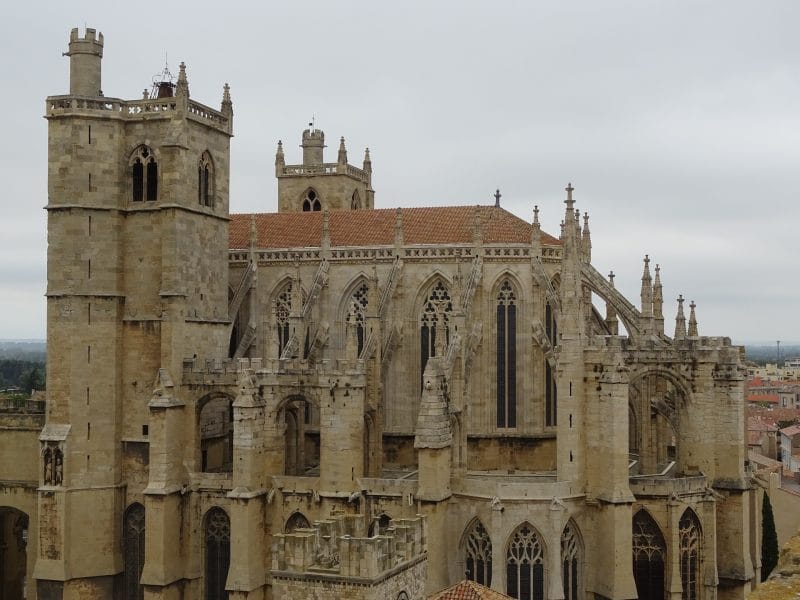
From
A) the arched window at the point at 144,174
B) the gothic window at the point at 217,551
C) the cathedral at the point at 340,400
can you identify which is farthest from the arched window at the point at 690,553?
the arched window at the point at 144,174

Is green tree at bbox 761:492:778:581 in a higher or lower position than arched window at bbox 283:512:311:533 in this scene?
lower

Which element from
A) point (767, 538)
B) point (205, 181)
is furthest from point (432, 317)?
point (767, 538)

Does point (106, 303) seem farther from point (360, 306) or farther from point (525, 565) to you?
point (525, 565)

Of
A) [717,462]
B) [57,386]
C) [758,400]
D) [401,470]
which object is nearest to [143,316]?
[57,386]

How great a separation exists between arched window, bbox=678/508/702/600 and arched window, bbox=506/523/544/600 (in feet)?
20.3

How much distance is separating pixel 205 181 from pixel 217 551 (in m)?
16.5

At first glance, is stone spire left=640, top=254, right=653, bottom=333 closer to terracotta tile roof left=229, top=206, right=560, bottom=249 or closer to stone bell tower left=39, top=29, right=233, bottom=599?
terracotta tile roof left=229, top=206, right=560, bottom=249

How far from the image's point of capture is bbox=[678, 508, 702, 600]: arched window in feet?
130

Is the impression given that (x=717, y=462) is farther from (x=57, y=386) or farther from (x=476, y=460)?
(x=57, y=386)

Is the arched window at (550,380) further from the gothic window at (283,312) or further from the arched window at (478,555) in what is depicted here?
the gothic window at (283,312)

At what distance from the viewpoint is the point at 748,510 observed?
4181 centimetres

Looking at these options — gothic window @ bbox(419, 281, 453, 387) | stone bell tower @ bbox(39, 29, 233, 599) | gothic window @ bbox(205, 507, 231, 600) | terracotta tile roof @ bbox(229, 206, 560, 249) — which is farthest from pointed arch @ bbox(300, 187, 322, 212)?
gothic window @ bbox(205, 507, 231, 600)

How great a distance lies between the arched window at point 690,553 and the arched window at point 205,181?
81.0 feet

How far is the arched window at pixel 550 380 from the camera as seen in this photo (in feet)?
146
